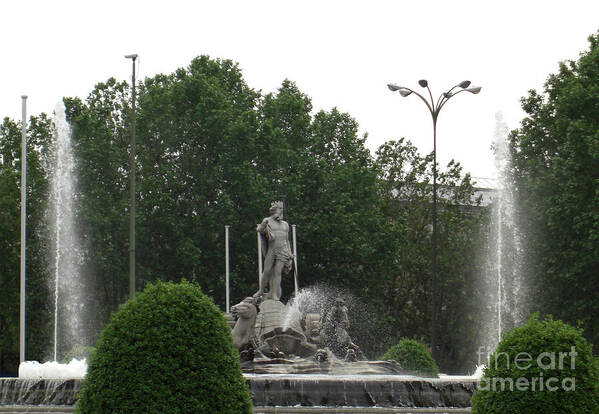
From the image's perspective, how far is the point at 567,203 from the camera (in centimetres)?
3400

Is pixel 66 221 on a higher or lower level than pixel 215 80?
lower

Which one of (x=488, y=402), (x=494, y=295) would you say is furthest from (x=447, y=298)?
(x=488, y=402)

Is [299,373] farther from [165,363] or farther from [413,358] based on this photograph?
[165,363]

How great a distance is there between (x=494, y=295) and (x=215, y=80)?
574 inches

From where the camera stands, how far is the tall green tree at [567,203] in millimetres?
33469

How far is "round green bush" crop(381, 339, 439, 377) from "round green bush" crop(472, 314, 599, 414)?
15.6 meters

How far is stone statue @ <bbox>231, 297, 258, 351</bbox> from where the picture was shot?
22.3 m

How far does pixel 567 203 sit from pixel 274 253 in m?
13.4

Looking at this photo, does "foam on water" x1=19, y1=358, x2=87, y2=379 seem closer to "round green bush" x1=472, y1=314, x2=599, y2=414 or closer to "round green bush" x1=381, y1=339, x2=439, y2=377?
"round green bush" x1=381, y1=339, x2=439, y2=377

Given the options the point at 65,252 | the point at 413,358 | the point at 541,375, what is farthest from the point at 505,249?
the point at 541,375

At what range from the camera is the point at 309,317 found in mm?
25562

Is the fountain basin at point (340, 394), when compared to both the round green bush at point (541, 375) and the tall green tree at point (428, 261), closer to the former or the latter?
the round green bush at point (541, 375)

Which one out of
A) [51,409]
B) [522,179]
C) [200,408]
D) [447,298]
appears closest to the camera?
[200,408]

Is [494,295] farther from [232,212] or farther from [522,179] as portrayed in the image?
[232,212]
